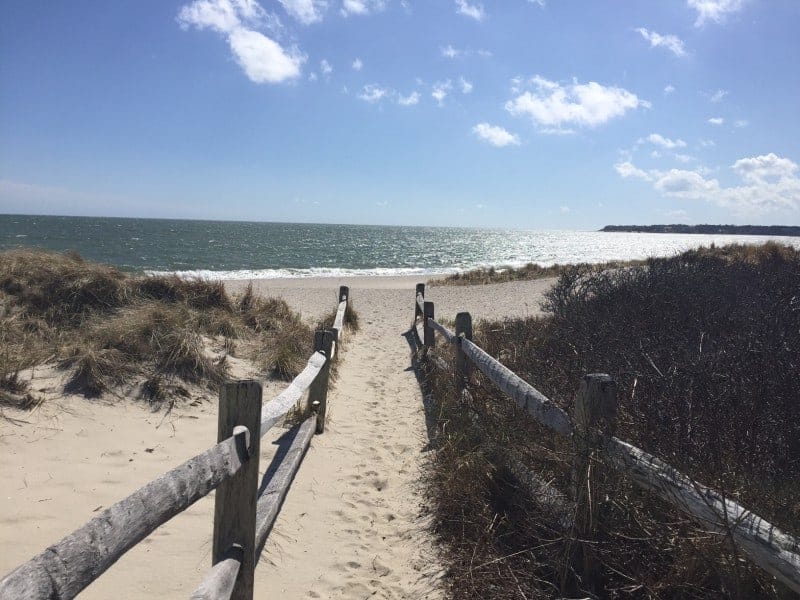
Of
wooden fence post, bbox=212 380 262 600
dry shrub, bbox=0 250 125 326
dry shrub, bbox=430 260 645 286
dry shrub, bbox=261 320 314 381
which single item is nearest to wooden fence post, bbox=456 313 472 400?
dry shrub, bbox=261 320 314 381


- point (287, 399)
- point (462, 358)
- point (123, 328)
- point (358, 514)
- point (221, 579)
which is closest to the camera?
point (221, 579)

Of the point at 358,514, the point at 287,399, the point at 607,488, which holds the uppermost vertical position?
the point at 287,399

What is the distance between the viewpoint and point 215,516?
8.07 ft

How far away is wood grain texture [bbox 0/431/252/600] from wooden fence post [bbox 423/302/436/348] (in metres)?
6.87

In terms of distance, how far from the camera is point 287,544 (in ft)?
11.4

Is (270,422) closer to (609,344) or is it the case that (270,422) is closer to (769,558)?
(769,558)

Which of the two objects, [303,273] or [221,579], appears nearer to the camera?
[221,579]

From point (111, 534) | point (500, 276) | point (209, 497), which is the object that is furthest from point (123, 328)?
point (500, 276)

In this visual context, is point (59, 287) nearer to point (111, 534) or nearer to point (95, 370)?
point (95, 370)

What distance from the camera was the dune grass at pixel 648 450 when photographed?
2410 mm

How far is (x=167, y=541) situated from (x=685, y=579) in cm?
307

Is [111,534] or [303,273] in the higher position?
[111,534]

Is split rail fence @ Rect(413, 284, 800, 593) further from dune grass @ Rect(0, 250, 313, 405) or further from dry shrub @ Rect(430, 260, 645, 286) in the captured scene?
dry shrub @ Rect(430, 260, 645, 286)

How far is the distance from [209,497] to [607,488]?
299cm
